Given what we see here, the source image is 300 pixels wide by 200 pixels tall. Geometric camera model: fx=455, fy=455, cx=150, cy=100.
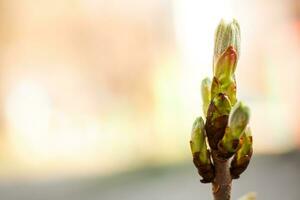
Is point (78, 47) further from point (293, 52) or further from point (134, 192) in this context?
point (293, 52)

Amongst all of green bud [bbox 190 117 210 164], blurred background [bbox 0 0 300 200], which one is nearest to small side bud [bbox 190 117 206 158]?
green bud [bbox 190 117 210 164]

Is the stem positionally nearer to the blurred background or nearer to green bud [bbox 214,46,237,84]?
green bud [bbox 214,46,237,84]

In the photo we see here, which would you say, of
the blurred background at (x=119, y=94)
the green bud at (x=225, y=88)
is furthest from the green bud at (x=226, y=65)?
the blurred background at (x=119, y=94)

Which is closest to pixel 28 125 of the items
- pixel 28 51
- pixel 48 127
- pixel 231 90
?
pixel 48 127

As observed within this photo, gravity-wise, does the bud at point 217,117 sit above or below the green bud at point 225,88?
below

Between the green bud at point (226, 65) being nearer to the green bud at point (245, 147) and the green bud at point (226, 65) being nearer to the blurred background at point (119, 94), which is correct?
the green bud at point (245, 147)
